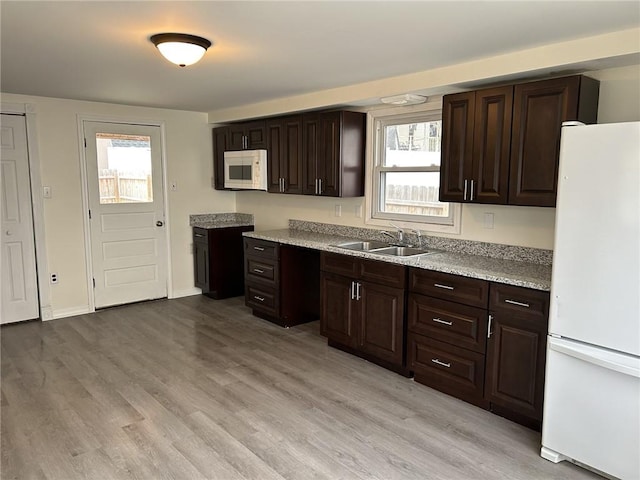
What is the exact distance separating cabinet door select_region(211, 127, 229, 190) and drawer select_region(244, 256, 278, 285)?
1.32 m

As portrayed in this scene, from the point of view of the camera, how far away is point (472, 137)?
3219 millimetres

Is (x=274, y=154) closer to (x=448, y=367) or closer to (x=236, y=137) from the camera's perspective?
(x=236, y=137)

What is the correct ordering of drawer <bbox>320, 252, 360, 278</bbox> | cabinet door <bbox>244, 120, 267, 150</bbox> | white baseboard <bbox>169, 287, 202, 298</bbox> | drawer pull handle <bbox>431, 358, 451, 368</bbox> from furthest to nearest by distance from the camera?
white baseboard <bbox>169, 287, 202, 298</bbox>, cabinet door <bbox>244, 120, 267, 150</bbox>, drawer <bbox>320, 252, 360, 278</bbox>, drawer pull handle <bbox>431, 358, 451, 368</bbox>

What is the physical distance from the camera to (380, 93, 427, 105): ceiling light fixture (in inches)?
143

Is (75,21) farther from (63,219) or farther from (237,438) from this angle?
(63,219)

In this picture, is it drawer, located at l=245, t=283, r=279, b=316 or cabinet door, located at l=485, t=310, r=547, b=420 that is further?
drawer, located at l=245, t=283, r=279, b=316

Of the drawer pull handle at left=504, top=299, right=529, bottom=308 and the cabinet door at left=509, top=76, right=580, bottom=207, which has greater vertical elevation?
the cabinet door at left=509, top=76, right=580, bottom=207

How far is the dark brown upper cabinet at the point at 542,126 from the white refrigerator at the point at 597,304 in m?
0.49

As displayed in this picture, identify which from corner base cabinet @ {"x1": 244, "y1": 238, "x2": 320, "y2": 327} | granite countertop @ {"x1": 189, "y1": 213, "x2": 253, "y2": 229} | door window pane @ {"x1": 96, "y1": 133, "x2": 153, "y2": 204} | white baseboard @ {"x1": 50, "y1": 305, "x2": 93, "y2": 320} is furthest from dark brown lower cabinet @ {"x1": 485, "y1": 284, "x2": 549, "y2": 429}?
white baseboard @ {"x1": 50, "y1": 305, "x2": 93, "y2": 320}

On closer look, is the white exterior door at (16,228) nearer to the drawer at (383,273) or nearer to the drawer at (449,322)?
the drawer at (383,273)

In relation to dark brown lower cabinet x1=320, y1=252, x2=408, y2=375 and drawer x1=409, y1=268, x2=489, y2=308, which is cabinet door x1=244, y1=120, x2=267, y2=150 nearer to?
dark brown lower cabinet x1=320, y1=252, x2=408, y2=375

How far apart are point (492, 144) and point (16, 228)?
4450mm

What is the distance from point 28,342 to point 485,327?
12.8 feet

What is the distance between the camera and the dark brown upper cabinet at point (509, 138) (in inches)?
109
